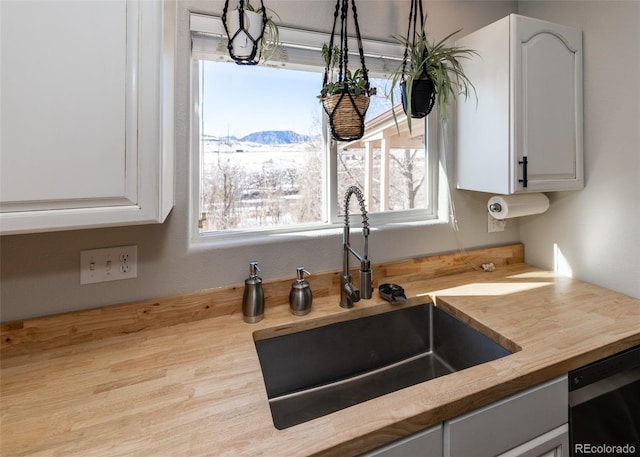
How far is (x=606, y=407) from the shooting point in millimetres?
1058

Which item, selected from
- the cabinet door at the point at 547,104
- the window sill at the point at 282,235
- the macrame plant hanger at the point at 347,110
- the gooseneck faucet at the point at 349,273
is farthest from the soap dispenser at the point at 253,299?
the cabinet door at the point at 547,104

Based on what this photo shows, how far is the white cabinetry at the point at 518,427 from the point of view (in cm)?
82

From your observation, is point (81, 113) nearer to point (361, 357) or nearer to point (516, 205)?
point (361, 357)

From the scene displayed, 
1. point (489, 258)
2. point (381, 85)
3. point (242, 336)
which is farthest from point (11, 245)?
point (489, 258)

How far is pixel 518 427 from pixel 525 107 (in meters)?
1.17

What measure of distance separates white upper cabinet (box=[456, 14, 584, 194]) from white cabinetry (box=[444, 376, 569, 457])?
0.79 meters

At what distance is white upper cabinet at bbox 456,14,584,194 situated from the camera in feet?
4.36

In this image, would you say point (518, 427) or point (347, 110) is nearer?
point (518, 427)

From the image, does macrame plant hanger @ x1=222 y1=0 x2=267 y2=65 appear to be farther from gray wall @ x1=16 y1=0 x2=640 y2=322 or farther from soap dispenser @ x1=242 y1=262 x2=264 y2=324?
soap dispenser @ x1=242 y1=262 x2=264 y2=324

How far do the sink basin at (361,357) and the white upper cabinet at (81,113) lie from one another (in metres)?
0.69

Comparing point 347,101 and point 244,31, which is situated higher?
point 244,31

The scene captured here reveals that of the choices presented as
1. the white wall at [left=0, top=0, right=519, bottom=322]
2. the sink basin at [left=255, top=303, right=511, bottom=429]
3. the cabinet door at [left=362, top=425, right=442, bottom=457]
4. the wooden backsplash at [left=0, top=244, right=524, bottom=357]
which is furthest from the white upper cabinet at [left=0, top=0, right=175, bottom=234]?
the cabinet door at [left=362, top=425, right=442, bottom=457]

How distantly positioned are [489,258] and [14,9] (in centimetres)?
200

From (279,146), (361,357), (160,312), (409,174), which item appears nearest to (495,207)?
(409,174)
